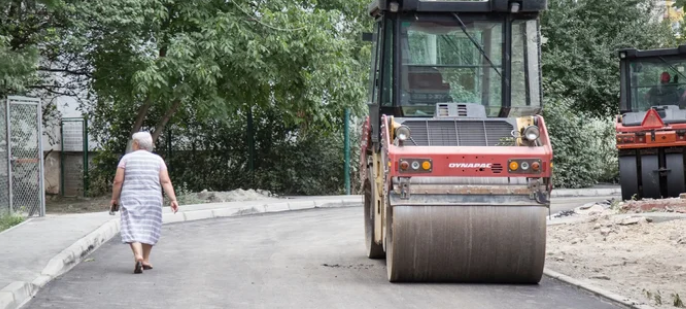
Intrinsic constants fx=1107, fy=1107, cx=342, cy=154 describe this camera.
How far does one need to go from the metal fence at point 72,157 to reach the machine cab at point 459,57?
16.7 metres

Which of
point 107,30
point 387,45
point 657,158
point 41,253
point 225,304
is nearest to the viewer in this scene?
point 225,304

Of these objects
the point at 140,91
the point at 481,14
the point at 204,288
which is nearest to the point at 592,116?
the point at 140,91

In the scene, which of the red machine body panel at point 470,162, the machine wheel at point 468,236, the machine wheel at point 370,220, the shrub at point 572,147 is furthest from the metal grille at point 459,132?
the shrub at point 572,147

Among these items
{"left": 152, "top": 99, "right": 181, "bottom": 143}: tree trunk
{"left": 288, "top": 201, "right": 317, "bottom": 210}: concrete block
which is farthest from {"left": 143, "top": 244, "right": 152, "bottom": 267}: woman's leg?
{"left": 152, "top": 99, "right": 181, "bottom": 143}: tree trunk

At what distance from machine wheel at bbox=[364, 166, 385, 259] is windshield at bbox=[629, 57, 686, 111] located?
8303 millimetres

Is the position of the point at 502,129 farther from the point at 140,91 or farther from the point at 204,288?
the point at 140,91

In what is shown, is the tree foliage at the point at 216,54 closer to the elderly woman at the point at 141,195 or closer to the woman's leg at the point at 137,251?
the elderly woman at the point at 141,195

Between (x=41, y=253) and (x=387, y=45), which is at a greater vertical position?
(x=387, y=45)

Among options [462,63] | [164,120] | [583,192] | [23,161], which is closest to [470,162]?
[462,63]

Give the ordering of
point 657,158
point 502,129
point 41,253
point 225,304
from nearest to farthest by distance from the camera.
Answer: point 225,304 → point 502,129 → point 41,253 → point 657,158

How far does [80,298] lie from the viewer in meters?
9.64

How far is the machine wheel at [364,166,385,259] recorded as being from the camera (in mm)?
12273

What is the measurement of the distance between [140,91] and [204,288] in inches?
433

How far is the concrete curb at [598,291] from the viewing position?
895 centimetres
